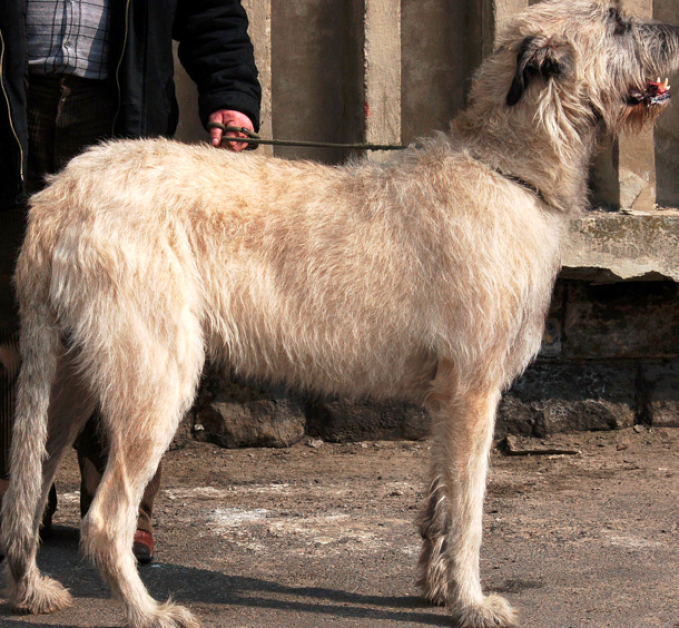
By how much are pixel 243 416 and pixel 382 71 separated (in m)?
2.35

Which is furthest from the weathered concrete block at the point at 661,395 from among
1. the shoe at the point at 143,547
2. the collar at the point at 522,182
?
the shoe at the point at 143,547

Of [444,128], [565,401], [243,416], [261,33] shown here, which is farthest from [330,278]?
[565,401]

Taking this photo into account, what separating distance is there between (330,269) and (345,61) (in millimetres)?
2890

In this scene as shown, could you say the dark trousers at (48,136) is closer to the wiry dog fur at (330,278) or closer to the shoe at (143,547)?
the shoe at (143,547)

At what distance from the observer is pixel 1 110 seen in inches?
140

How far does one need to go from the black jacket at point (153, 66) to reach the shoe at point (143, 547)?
1544 millimetres

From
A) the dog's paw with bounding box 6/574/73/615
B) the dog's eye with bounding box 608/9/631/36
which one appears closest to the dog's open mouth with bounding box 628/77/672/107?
the dog's eye with bounding box 608/9/631/36

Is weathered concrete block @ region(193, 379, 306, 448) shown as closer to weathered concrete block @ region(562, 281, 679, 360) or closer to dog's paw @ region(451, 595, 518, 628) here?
weathered concrete block @ region(562, 281, 679, 360)

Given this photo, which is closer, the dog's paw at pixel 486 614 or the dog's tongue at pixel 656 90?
the dog's paw at pixel 486 614

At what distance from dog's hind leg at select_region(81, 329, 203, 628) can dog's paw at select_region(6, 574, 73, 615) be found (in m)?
0.38

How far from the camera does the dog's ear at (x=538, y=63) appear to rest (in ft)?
11.0

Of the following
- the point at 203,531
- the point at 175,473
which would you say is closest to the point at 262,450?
the point at 175,473

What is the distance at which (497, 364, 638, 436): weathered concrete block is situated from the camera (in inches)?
227

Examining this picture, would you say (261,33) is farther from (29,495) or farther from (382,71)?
(29,495)
